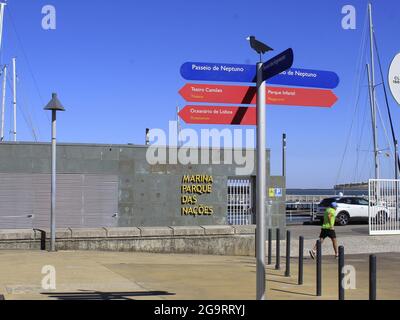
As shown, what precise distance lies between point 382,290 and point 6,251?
28.4 feet

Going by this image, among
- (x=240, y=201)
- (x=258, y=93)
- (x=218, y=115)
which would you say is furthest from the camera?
(x=240, y=201)

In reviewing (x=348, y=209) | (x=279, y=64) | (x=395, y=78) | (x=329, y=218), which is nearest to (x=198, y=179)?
(x=329, y=218)

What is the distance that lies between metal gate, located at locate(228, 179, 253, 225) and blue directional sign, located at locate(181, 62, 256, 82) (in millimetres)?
11977

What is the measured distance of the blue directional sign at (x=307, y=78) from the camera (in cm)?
895

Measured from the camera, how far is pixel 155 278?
10.4 metres

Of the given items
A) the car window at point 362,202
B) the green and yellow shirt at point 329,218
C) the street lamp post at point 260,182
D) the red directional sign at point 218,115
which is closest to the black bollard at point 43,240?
the red directional sign at point 218,115

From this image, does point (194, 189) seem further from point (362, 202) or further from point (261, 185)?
point (362, 202)

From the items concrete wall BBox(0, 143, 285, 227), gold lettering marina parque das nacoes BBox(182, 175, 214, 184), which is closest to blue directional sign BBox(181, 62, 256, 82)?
concrete wall BBox(0, 143, 285, 227)

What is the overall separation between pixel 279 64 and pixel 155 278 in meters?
5.32

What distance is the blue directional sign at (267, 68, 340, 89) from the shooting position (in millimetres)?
8945

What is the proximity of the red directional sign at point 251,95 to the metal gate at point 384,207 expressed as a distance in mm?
12108

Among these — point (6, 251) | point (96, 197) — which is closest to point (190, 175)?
point (96, 197)
